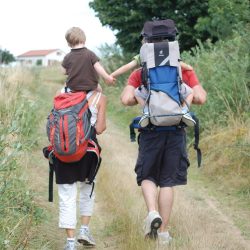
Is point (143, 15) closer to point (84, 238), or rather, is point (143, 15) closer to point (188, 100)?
point (188, 100)

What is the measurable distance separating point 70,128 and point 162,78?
2.74ft

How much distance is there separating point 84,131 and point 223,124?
4.83 m

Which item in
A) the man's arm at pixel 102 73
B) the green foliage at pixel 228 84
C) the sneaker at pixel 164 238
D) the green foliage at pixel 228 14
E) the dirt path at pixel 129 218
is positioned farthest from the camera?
the green foliage at pixel 228 14

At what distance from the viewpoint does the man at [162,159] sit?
4426 millimetres

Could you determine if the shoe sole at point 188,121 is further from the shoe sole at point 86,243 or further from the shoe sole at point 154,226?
the shoe sole at point 86,243

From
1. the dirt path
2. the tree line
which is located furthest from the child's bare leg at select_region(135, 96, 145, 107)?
the tree line

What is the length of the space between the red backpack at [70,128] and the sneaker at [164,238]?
3.15 ft

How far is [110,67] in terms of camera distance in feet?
69.6

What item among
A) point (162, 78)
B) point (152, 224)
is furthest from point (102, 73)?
point (152, 224)

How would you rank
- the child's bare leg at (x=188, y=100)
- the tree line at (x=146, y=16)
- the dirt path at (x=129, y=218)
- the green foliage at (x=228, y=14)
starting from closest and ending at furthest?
the child's bare leg at (x=188, y=100), the dirt path at (x=129, y=218), the green foliage at (x=228, y=14), the tree line at (x=146, y=16)

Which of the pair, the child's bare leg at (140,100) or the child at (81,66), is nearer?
the child's bare leg at (140,100)

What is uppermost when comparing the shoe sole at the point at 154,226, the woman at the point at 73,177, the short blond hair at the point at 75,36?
the short blond hair at the point at 75,36

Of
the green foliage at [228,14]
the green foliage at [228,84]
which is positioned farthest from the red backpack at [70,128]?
the green foliage at [228,14]

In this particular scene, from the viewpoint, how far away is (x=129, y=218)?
199 inches
